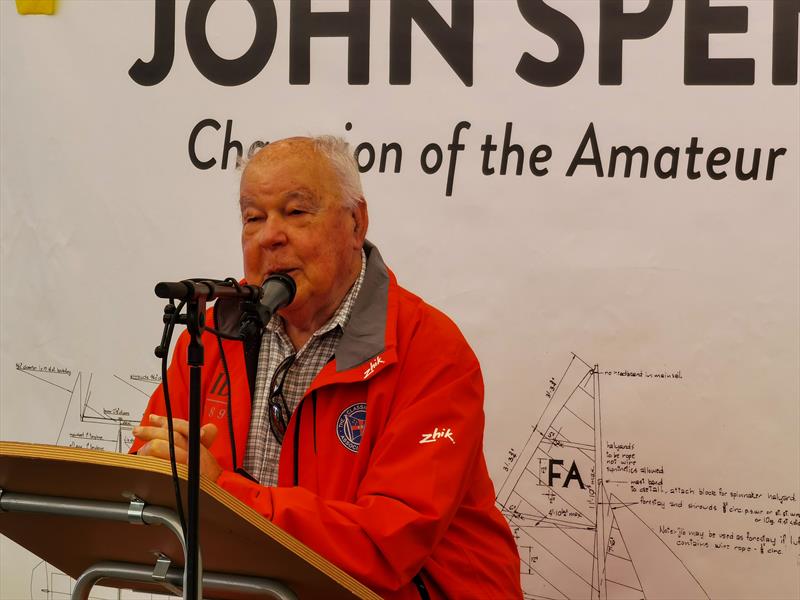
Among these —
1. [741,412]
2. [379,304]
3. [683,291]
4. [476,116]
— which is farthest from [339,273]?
[741,412]

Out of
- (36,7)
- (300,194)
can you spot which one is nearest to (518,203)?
(300,194)

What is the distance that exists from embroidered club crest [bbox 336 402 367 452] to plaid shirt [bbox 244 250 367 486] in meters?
0.16

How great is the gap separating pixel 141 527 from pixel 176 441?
19 cm

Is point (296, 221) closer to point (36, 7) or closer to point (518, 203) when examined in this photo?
point (518, 203)

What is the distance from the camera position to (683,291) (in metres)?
2.67

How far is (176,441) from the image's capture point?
Result: 1.74 m

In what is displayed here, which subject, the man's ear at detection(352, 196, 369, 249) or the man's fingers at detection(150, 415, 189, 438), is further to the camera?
the man's ear at detection(352, 196, 369, 249)

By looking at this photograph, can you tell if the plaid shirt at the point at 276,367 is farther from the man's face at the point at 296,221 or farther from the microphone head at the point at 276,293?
the microphone head at the point at 276,293

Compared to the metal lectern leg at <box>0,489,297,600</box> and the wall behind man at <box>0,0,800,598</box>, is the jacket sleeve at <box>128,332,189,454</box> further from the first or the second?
the wall behind man at <box>0,0,800,598</box>

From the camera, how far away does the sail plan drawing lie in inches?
107

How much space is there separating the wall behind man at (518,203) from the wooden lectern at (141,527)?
1.28 metres

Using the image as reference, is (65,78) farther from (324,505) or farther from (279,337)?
(324,505)

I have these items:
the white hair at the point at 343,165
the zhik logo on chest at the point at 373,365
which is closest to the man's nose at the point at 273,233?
the white hair at the point at 343,165

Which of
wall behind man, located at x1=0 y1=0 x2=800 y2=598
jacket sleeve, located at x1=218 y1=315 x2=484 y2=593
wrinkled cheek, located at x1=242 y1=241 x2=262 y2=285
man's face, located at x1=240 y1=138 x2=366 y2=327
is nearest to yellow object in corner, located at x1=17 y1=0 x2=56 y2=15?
wall behind man, located at x1=0 y1=0 x2=800 y2=598
